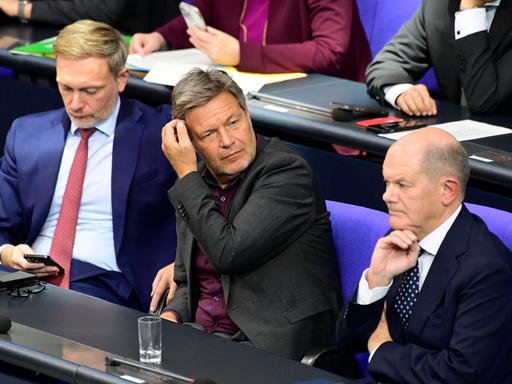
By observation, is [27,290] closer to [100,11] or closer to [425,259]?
[425,259]

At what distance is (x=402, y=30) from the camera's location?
482 centimetres

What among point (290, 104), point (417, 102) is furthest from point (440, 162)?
point (290, 104)

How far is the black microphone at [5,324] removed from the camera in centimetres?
292

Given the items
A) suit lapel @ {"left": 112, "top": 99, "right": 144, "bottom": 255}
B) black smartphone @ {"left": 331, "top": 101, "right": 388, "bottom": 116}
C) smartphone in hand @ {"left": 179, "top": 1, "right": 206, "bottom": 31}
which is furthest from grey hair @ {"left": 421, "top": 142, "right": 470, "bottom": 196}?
smartphone in hand @ {"left": 179, "top": 1, "right": 206, "bottom": 31}

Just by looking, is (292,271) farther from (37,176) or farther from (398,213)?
(37,176)

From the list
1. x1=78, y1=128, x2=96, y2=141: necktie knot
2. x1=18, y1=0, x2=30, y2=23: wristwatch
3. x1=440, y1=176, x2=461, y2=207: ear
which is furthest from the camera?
x1=18, y1=0, x2=30, y2=23: wristwatch

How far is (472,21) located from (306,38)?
3.36 ft

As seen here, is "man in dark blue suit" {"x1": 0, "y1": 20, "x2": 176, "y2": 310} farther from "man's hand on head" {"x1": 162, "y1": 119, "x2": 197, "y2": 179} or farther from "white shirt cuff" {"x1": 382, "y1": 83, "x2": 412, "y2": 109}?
"white shirt cuff" {"x1": 382, "y1": 83, "x2": 412, "y2": 109}

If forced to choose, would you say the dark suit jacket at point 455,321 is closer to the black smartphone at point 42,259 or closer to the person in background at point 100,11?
the black smartphone at point 42,259

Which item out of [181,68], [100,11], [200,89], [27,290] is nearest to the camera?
[27,290]

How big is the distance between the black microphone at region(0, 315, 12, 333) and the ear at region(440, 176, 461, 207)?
1.10m

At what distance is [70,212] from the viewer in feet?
13.3

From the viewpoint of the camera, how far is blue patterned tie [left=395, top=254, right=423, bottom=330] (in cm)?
305

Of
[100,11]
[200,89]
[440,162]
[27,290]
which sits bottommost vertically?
[100,11]
